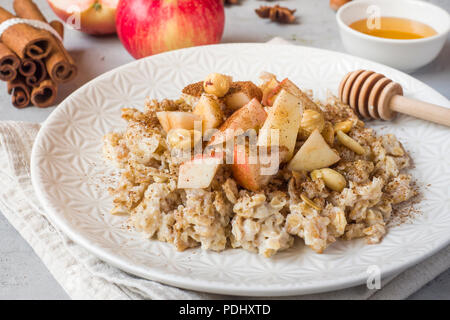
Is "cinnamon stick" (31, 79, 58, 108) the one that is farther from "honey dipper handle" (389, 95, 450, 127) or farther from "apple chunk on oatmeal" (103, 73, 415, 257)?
"honey dipper handle" (389, 95, 450, 127)

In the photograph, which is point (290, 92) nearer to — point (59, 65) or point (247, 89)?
point (247, 89)

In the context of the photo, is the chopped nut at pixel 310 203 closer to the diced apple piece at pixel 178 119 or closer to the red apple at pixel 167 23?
the diced apple piece at pixel 178 119

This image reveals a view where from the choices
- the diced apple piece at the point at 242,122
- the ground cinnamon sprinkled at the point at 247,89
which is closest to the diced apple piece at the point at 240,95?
the ground cinnamon sprinkled at the point at 247,89

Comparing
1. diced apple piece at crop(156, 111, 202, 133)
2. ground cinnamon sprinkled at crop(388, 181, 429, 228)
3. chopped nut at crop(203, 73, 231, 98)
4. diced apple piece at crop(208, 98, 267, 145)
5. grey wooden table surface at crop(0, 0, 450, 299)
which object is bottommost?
grey wooden table surface at crop(0, 0, 450, 299)

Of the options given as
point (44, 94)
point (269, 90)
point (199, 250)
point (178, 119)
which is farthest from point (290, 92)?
point (44, 94)

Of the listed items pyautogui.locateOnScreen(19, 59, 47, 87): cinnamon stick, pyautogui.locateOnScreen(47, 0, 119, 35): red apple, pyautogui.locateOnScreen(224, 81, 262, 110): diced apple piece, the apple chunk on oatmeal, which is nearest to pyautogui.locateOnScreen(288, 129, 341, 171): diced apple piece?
the apple chunk on oatmeal

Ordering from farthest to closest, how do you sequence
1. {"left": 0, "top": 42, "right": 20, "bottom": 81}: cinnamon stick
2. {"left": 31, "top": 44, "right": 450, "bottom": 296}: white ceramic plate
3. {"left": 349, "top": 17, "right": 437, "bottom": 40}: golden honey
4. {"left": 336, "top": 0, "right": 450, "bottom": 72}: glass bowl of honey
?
{"left": 349, "top": 17, "right": 437, "bottom": 40}: golden honey, {"left": 336, "top": 0, "right": 450, "bottom": 72}: glass bowl of honey, {"left": 0, "top": 42, "right": 20, "bottom": 81}: cinnamon stick, {"left": 31, "top": 44, "right": 450, "bottom": 296}: white ceramic plate
